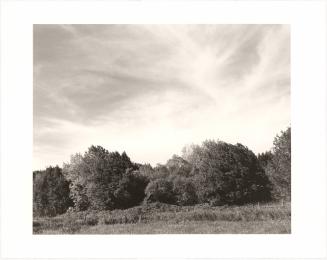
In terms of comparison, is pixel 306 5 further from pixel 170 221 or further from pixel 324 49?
pixel 170 221

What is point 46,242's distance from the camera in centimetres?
2048

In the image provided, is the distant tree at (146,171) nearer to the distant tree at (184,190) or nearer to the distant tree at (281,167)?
the distant tree at (184,190)

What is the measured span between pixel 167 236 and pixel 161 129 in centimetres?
327

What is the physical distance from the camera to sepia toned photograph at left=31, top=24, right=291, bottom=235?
2070 cm

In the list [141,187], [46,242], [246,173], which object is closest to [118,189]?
[141,187]

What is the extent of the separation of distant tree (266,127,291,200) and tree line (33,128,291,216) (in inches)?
1.2

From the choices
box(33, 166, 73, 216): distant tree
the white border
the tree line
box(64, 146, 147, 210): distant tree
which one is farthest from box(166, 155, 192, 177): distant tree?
box(33, 166, 73, 216): distant tree

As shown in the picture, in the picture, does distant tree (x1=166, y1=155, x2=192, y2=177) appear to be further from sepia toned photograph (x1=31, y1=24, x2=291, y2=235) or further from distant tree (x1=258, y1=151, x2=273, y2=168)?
distant tree (x1=258, y1=151, x2=273, y2=168)

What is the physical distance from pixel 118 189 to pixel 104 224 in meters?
1.19

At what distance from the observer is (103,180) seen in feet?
70.5

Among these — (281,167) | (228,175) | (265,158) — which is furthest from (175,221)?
(281,167)

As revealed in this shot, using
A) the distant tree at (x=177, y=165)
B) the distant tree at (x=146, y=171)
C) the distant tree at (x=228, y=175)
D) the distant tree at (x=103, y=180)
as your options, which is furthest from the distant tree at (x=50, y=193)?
the distant tree at (x=228, y=175)

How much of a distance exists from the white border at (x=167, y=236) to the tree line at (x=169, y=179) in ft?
3.40

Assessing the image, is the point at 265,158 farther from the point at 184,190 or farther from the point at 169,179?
→ the point at 169,179
